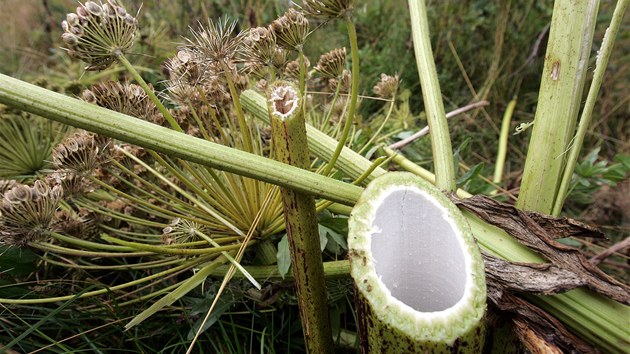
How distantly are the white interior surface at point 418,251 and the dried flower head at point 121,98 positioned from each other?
50cm

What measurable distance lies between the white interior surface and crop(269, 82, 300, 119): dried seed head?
0.20 metres

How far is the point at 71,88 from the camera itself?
160 cm

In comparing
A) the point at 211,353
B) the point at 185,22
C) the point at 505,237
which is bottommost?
the point at 211,353

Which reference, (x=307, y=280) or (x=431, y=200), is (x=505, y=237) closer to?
(x=431, y=200)

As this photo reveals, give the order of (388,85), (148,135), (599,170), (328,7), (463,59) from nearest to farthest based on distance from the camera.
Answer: (148,135) → (328,7) → (388,85) → (599,170) → (463,59)

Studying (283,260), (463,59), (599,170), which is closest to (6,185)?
(283,260)

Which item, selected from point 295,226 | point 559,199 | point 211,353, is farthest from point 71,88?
point 559,199

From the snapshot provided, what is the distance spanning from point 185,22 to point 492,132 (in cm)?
176

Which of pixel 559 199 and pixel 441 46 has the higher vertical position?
pixel 441 46

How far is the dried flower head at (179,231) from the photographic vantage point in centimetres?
101

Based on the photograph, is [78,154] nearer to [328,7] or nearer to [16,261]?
[16,261]

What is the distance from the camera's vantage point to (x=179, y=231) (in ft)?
3.34

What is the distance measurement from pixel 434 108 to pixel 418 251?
1.32 feet

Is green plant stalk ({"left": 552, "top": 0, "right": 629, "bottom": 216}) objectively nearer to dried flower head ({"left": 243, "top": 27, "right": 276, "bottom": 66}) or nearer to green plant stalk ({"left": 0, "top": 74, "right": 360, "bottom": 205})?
green plant stalk ({"left": 0, "top": 74, "right": 360, "bottom": 205})
